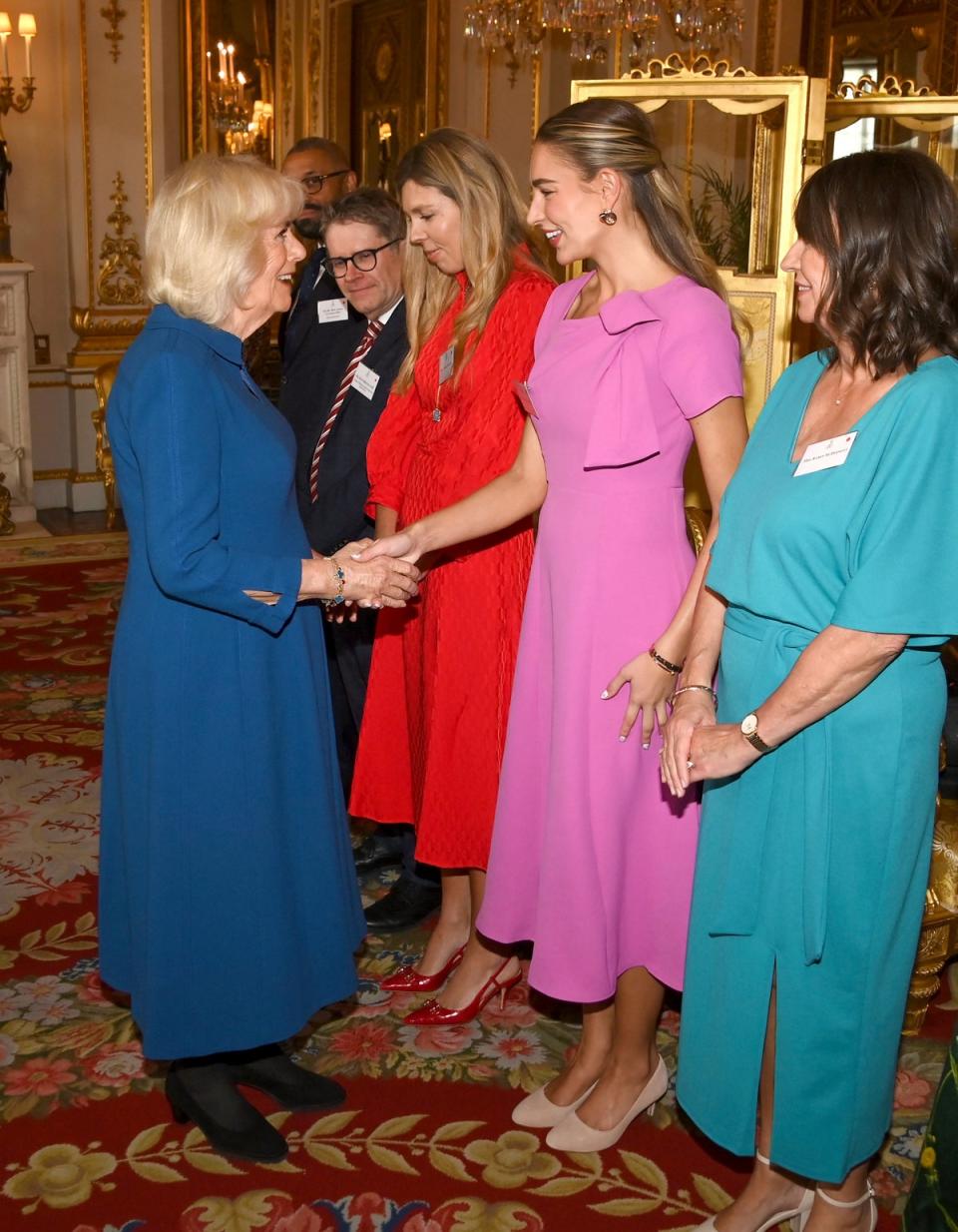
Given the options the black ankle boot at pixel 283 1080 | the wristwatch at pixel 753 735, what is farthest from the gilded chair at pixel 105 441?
the wristwatch at pixel 753 735

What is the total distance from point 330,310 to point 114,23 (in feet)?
19.2

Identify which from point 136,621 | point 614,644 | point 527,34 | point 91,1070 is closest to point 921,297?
point 614,644

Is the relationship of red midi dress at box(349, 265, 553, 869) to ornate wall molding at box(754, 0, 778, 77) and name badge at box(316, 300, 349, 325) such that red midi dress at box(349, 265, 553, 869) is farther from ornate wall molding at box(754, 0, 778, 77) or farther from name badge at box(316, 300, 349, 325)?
ornate wall molding at box(754, 0, 778, 77)

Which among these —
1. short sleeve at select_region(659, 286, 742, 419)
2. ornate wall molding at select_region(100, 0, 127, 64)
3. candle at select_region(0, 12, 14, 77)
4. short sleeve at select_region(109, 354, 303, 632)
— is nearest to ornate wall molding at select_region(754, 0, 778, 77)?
ornate wall molding at select_region(100, 0, 127, 64)

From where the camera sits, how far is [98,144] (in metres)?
8.55

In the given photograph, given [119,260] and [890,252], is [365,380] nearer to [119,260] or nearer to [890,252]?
[890,252]

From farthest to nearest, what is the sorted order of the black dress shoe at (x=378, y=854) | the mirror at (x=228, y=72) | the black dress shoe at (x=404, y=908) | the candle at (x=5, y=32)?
the mirror at (x=228, y=72) → the candle at (x=5, y=32) → the black dress shoe at (x=378, y=854) → the black dress shoe at (x=404, y=908)

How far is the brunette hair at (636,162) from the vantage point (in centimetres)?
245

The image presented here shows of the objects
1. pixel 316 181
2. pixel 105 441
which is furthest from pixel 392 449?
pixel 105 441

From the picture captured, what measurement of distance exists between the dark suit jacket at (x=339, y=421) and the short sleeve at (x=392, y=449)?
179mm

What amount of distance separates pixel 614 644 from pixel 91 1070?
1466 millimetres

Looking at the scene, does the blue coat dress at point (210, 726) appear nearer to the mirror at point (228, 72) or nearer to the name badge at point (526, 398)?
the name badge at point (526, 398)

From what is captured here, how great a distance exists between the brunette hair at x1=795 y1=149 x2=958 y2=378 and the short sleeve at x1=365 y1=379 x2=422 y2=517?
1.37 m

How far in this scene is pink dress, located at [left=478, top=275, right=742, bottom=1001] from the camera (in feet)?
8.01
